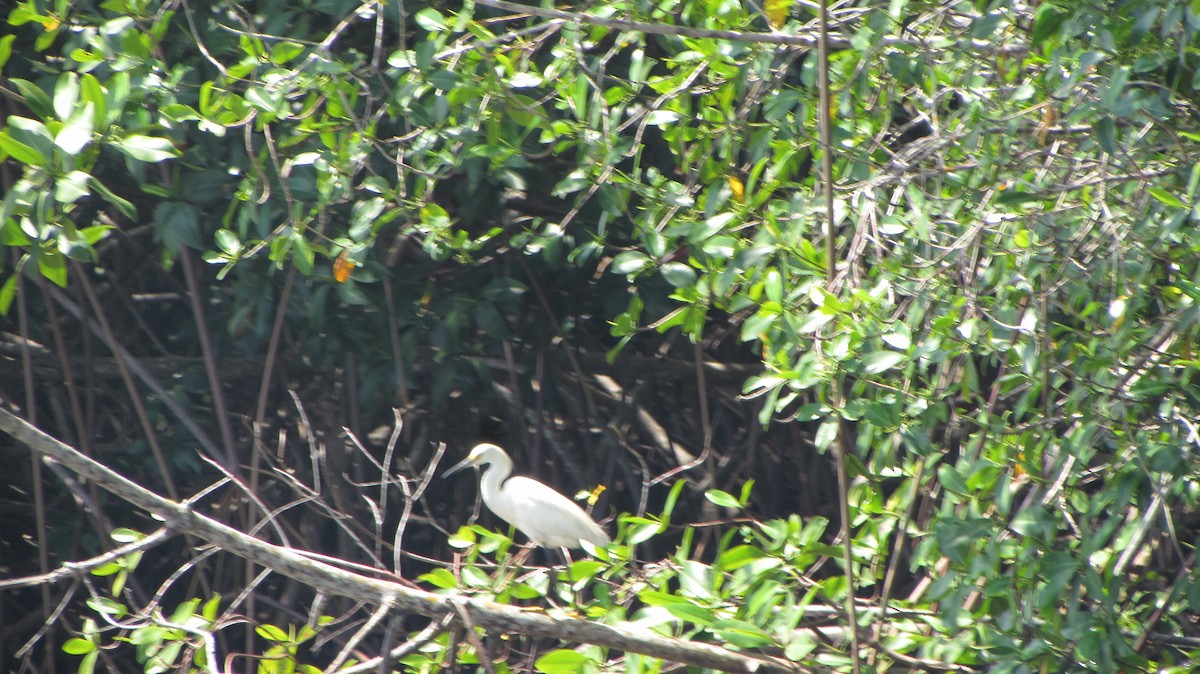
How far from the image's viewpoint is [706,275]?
6.93ft

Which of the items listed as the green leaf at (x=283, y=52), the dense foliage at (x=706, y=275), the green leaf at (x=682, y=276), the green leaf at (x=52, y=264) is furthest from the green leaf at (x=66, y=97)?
the green leaf at (x=682, y=276)

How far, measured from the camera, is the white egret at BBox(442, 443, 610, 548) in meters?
2.69

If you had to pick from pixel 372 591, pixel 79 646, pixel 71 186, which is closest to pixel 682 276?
pixel 372 591

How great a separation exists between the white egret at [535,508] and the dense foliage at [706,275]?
20 centimetres

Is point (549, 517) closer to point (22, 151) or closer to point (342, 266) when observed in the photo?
point (342, 266)

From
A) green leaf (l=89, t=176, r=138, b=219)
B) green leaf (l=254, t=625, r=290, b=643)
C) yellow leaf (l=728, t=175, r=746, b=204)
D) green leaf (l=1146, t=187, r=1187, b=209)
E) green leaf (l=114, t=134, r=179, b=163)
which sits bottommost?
green leaf (l=254, t=625, r=290, b=643)

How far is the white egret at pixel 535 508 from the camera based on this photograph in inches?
106

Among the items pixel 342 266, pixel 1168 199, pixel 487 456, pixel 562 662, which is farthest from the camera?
pixel 487 456

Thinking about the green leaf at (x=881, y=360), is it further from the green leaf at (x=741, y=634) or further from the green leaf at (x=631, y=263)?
the green leaf at (x=631, y=263)

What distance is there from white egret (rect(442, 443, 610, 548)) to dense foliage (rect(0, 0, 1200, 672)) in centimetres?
20

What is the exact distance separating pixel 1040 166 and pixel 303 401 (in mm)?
1942

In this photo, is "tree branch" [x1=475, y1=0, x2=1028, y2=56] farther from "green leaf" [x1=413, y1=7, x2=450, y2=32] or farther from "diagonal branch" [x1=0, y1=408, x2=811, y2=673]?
"diagonal branch" [x1=0, y1=408, x2=811, y2=673]

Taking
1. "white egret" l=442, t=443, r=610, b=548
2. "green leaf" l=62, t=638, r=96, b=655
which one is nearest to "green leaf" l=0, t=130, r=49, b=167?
"green leaf" l=62, t=638, r=96, b=655

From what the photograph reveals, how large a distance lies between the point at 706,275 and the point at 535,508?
0.81 metres
